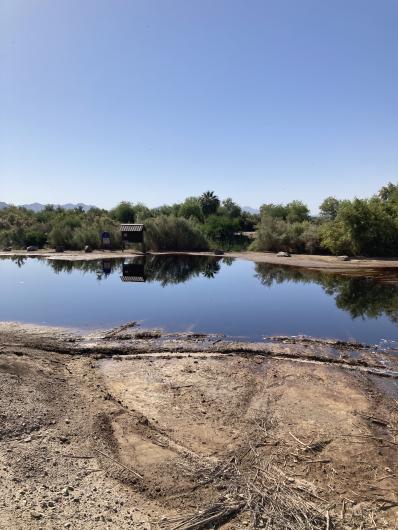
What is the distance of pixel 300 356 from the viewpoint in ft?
31.4

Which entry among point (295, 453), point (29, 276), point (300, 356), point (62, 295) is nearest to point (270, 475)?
point (295, 453)

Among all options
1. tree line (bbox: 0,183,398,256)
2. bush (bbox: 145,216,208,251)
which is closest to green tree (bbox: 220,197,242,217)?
tree line (bbox: 0,183,398,256)

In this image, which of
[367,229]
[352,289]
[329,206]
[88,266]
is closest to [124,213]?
[329,206]

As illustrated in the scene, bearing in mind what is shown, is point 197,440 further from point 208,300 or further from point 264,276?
point 264,276

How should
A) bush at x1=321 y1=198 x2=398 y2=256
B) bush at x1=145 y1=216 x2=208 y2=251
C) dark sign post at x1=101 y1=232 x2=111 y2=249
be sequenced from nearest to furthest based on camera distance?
1. bush at x1=321 y1=198 x2=398 y2=256
2. dark sign post at x1=101 y1=232 x2=111 y2=249
3. bush at x1=145 y1=216 x2=208 y2=251

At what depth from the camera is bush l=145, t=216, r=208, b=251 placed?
35.0 meters

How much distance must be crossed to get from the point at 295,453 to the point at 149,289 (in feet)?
44.4

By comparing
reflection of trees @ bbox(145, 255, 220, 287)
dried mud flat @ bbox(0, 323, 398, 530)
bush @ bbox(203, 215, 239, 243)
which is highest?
bush @ bbox(203, 215, 239, 243)

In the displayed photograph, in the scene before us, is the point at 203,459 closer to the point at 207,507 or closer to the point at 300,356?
the point at 207,507

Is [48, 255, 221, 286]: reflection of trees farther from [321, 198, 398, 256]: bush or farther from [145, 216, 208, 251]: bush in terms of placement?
[321, 198, 398, 256]: bush

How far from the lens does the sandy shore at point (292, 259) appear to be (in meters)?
25.3

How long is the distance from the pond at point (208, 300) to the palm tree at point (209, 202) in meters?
42.0

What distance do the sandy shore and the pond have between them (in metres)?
2.50

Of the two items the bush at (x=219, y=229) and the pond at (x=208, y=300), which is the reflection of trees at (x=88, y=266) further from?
the bush at (x=219, y=229)
